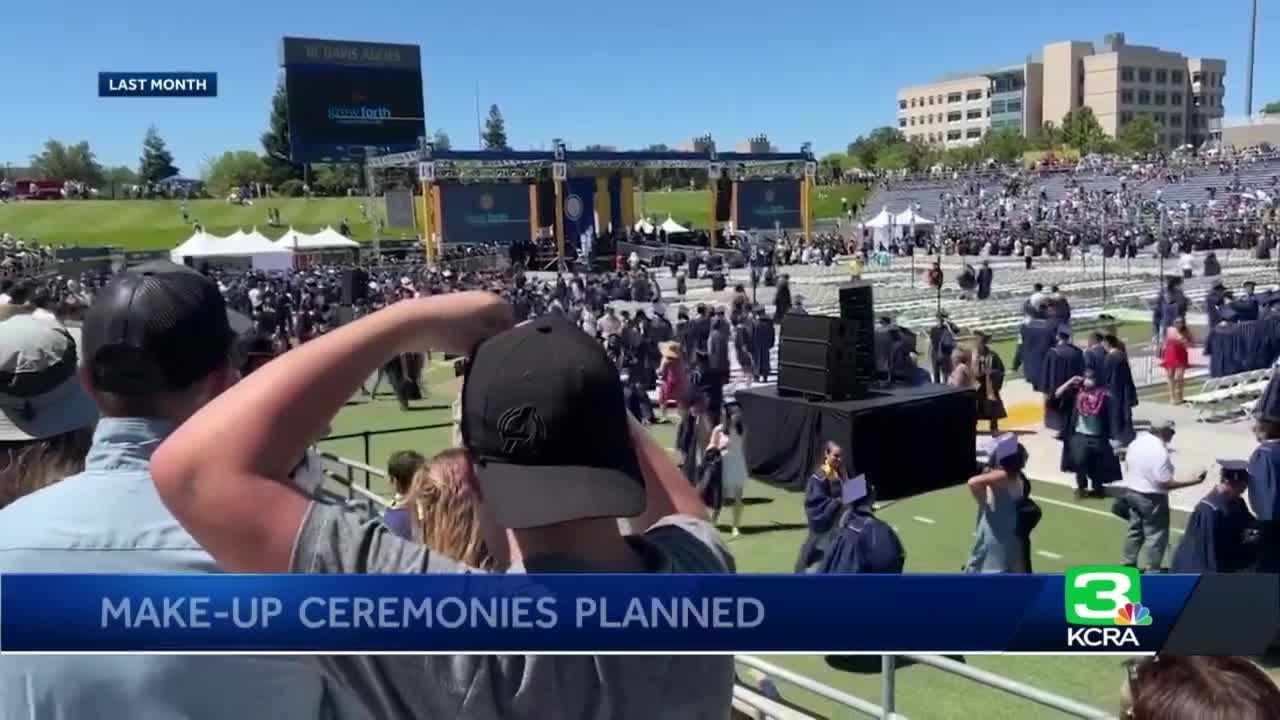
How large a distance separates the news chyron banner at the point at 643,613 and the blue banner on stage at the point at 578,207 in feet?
151

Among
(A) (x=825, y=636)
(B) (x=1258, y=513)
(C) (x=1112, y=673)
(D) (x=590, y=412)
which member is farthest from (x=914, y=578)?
(B) (x=1258, y=513)

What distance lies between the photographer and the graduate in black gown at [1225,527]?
21.2 feet

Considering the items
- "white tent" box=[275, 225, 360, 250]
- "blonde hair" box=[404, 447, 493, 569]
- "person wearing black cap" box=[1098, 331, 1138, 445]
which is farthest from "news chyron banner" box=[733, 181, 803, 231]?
"blonde hair" box=[404, 447, 493, 569]

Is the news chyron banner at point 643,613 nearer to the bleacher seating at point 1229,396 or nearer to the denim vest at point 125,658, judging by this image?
the denim vest at point 125,658

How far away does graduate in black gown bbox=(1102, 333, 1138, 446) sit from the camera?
12.3m

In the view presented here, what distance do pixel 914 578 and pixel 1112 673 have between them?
233 inches

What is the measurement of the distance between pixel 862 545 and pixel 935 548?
3.53m

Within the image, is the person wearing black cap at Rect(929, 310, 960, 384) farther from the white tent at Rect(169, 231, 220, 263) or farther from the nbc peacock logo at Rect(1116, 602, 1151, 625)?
the white tent at Rect(169, 231, 220, 263)

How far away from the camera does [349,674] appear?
1.44 m

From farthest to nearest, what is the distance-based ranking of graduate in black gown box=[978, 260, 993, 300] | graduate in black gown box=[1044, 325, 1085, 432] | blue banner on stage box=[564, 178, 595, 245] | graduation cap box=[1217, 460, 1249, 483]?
blue banner on stage box=[564, 178, 595, 245] < graduate in black gown box=[978, 260, 993, 300] < graduate in black gown box=[1044, 325, 1085, 432] < graduation cap box=[1217, 460, 1249, 483]

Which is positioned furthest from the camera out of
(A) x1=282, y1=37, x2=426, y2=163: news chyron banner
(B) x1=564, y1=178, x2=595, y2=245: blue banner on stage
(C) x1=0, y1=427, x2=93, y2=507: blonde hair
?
(A) x1=282, y1=37, x2=426, y2=163: news chyron banner

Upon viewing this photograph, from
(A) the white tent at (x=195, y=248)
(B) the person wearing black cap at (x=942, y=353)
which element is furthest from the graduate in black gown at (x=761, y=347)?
(A) the white tent at (x=195, y=248)

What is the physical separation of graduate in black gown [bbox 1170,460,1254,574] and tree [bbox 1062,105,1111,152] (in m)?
99.1

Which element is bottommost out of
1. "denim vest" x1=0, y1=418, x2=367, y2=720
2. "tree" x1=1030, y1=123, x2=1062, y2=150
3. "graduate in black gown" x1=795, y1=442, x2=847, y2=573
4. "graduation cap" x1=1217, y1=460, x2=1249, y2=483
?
"graduate in black gown" x1=795, y1=442, x2=847, y2=573
